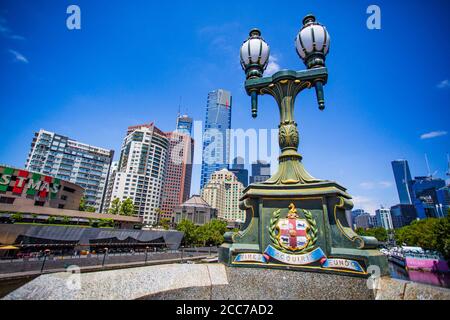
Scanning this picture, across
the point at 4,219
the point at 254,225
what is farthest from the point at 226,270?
the point at 4,219

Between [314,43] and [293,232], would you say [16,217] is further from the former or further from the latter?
[314,43]

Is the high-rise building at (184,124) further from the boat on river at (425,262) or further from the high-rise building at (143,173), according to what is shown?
the boat on river at (425,262)

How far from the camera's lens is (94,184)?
89.9m

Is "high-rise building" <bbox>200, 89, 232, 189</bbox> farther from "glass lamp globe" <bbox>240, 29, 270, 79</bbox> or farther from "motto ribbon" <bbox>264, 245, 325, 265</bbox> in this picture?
"motto ribbon" <bbox>264, 245, 325, 265</bbox>

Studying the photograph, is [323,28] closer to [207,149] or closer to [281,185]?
[281,185]

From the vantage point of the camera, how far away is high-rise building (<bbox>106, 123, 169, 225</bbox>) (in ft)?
306

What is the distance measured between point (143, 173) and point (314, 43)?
9840 centimetres

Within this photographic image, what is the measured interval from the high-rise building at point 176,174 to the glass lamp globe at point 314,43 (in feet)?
382

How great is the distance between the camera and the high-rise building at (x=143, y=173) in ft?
306

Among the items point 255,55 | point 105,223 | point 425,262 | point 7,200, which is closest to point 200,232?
point 105,223

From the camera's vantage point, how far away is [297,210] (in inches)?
236

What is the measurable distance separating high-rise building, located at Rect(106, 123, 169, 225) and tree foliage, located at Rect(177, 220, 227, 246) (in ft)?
138

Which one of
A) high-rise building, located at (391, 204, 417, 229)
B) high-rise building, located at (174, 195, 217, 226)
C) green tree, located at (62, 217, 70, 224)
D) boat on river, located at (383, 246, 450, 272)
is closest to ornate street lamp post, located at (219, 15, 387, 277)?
boat on river, located at (383, 246, 450, 272)

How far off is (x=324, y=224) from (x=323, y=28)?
6.15 meters
